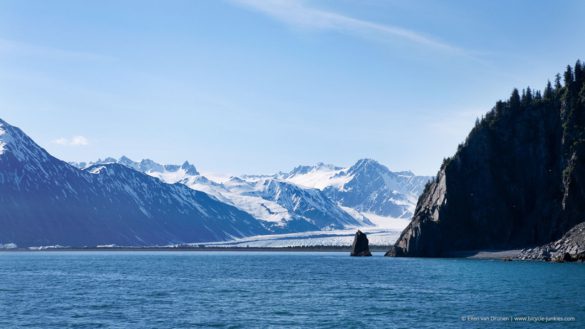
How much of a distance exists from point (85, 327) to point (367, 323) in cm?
3112

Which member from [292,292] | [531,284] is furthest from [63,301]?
[531,284]

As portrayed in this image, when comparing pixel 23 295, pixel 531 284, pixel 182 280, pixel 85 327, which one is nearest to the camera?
pixel 85 327

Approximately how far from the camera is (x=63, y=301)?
105375mm

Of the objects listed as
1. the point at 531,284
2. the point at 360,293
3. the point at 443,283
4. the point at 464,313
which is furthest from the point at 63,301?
the point at 531,284

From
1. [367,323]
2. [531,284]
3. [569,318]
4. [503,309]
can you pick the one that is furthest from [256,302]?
[531,284]

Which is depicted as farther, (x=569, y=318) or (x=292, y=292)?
(x=292, y=292)

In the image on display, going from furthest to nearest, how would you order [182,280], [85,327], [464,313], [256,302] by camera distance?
[182,280] → [256,302] → [464,313] → [85,327]

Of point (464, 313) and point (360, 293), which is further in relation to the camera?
point (360, 293)

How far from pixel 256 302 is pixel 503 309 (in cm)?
3373

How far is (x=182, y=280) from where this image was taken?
151 meters

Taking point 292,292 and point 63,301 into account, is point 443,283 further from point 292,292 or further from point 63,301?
point 63,301

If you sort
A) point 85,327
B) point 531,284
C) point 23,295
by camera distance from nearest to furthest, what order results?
point 85,327 < point 23,295 < point 531,284

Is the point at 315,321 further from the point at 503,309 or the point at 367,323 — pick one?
the point at 503,309

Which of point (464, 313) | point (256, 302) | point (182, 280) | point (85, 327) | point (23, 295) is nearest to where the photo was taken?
point (85, 327)
